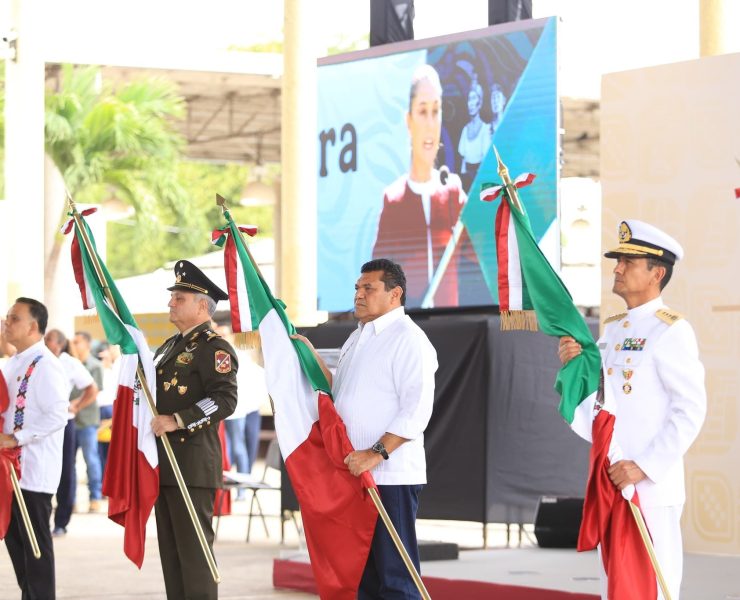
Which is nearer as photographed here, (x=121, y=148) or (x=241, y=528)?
(x=241, y=528)

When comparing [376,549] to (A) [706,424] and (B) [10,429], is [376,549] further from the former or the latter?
(A) [706,424]

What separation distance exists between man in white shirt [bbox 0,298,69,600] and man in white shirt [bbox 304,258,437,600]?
1.76 metres

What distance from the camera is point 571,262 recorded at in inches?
769

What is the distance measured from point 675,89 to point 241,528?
214 inches

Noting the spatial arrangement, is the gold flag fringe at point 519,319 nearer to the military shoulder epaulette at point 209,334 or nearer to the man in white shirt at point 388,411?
the man in white shirt at point 388,411

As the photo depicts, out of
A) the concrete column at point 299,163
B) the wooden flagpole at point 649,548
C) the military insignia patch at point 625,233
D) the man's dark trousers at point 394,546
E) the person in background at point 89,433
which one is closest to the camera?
the wooden flagpole at point 649,548

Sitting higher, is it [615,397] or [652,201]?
[652,201]

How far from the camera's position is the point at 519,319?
514 centimetres

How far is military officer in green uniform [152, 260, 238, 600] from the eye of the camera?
18.5 feet

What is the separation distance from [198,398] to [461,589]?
6.07ft

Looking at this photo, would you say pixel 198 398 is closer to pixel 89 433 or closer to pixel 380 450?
pixel 380 450

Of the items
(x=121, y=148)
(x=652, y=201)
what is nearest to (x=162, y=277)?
(x=121, y=148)

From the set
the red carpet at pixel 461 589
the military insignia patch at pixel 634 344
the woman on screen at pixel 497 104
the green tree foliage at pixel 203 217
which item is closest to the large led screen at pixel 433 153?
the woman on screen at pixel 497 104

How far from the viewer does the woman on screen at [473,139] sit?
933 cm
